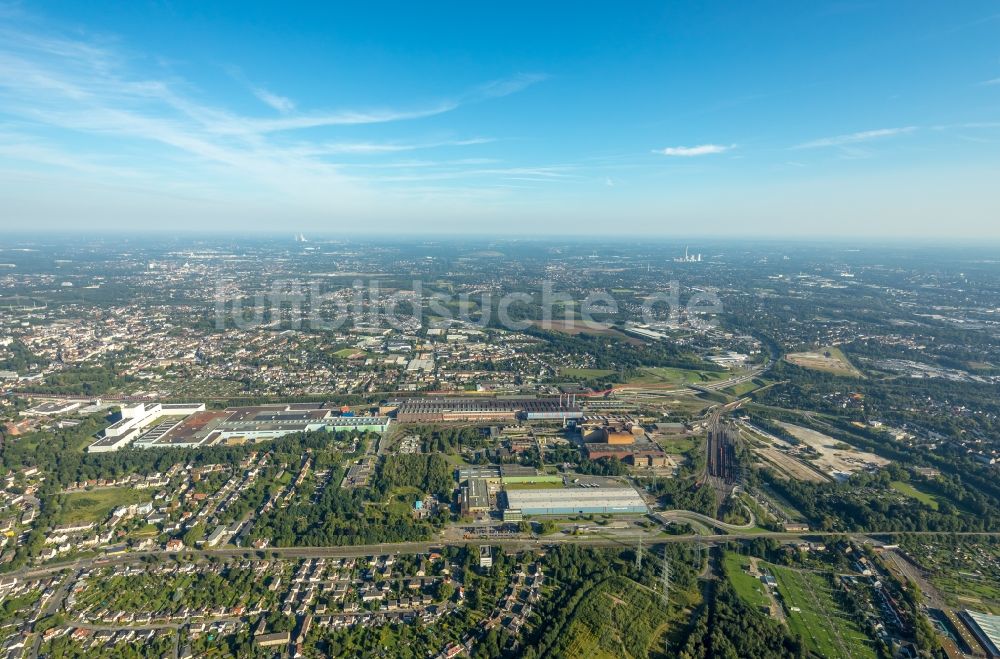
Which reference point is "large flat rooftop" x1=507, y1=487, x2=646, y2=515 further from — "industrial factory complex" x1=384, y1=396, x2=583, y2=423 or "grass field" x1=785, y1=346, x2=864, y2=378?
"grass field" x1=785, y1=346, x2=864, y2=378

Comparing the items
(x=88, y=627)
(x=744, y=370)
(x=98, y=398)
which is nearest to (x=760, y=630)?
(x=88, y=627)

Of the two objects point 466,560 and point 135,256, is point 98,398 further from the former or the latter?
point 135,256

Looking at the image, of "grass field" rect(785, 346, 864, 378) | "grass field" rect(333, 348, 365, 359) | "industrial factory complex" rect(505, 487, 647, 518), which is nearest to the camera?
"industrial factory complex" rect(505, 487, 647, 518)

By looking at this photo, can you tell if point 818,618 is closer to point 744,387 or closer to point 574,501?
point 574,501

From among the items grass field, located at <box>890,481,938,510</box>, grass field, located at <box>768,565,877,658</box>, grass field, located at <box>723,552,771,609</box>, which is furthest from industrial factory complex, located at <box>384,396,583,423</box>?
grass field, located at <box>890,481,938,510</box>

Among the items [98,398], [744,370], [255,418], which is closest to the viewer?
[255,418]

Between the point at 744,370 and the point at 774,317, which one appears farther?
the point at 774,317
